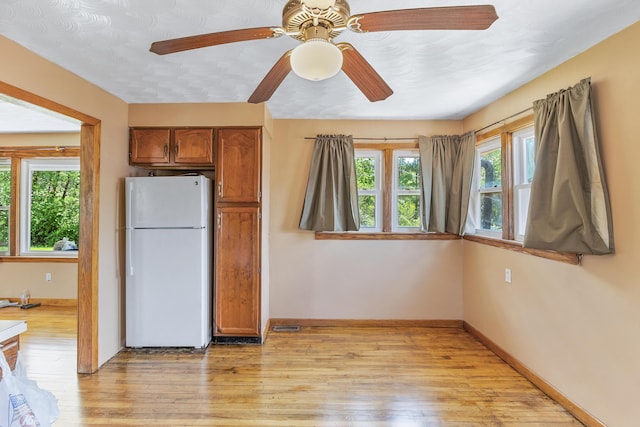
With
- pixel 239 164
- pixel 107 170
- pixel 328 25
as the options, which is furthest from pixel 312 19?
pixel 107 170

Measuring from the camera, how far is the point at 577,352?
7.07ft

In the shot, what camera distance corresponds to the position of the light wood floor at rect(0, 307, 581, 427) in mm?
2131

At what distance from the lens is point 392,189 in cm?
384

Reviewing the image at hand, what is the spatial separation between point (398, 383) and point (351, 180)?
2052mm

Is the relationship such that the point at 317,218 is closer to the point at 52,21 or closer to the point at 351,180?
the point at 351,180

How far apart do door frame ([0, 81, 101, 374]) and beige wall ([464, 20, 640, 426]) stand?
11.9 ft

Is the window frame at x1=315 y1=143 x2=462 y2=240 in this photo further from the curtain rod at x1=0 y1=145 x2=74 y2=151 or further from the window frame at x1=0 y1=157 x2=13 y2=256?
the window frame at x1=0 y1=157 x2=13 y2=256

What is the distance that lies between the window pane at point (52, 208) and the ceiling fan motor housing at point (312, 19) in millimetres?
4819

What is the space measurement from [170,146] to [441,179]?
2927 mm

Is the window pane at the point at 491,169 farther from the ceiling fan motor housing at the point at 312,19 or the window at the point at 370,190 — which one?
the ceiling fan motor housing at the point at 312,19

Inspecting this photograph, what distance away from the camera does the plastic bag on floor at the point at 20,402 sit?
95 cm

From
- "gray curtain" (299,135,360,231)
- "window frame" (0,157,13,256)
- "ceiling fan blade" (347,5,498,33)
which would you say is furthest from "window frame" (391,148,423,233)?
"window frame" (0,157,13,256)

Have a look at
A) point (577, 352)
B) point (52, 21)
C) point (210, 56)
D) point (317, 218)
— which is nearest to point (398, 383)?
point (577, 352)

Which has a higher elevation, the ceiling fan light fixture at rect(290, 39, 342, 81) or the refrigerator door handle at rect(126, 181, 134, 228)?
the ceiling fan light fixture at rect(290, 39, 342, 81)
